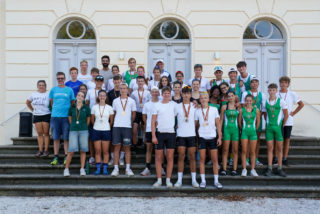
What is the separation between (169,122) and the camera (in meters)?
5.17

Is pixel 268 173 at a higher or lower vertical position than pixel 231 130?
lower

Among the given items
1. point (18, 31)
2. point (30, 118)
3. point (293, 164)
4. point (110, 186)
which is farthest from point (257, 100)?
point (18, 31)

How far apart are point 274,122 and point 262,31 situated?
414 cm

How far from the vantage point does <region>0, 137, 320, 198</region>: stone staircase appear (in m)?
5.22

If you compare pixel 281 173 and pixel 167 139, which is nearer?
pixel 167 139

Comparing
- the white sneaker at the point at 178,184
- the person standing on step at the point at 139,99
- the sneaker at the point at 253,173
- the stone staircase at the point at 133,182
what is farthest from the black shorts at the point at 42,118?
the sneaker at the point at 253,173

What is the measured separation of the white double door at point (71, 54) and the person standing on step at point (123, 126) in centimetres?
350

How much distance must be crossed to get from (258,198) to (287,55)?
493 cm

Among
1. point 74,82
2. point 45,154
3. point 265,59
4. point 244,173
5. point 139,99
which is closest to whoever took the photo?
point 244,173

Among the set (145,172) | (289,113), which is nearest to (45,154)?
(145,172)

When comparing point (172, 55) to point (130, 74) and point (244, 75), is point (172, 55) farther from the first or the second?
point (244, 75)

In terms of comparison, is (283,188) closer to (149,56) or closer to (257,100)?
(257,100)

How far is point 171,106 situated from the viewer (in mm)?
5254

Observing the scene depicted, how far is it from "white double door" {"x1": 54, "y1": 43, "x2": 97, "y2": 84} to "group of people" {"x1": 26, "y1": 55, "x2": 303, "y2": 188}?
9.08ft
